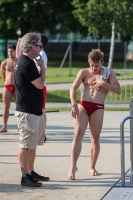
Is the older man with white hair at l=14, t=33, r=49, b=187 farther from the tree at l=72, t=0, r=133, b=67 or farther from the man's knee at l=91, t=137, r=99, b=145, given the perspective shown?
the tree at l=72, t=0, r=133, b=67

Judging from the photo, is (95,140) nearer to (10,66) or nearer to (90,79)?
(90,79)

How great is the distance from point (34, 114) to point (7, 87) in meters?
5.18

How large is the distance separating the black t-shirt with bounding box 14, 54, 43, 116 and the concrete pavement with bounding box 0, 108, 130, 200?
3.24 feet

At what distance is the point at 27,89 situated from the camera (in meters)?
8.29

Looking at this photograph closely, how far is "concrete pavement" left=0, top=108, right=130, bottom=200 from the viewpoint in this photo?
8.00 m

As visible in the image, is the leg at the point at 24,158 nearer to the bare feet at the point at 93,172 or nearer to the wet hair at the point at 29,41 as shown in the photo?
the bare feet at the point at 93,172

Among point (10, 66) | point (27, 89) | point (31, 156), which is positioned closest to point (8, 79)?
point (10, 66)

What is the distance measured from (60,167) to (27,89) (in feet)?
6.00

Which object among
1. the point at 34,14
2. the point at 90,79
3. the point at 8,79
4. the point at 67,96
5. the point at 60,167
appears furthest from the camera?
the point at 34,14

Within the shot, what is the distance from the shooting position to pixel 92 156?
9.15 meters

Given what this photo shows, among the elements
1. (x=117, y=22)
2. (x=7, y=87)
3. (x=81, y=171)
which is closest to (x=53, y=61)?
(x=117, y=22)

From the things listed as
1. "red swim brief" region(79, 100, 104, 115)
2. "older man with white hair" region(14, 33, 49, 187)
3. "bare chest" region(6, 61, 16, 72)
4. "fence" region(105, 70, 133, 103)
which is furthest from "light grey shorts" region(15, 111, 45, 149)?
"fence" region(105, 70, 133, 103)

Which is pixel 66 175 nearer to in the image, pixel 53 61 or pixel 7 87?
pixel 7 87

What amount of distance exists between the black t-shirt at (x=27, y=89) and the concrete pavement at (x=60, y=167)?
988 millimetres
